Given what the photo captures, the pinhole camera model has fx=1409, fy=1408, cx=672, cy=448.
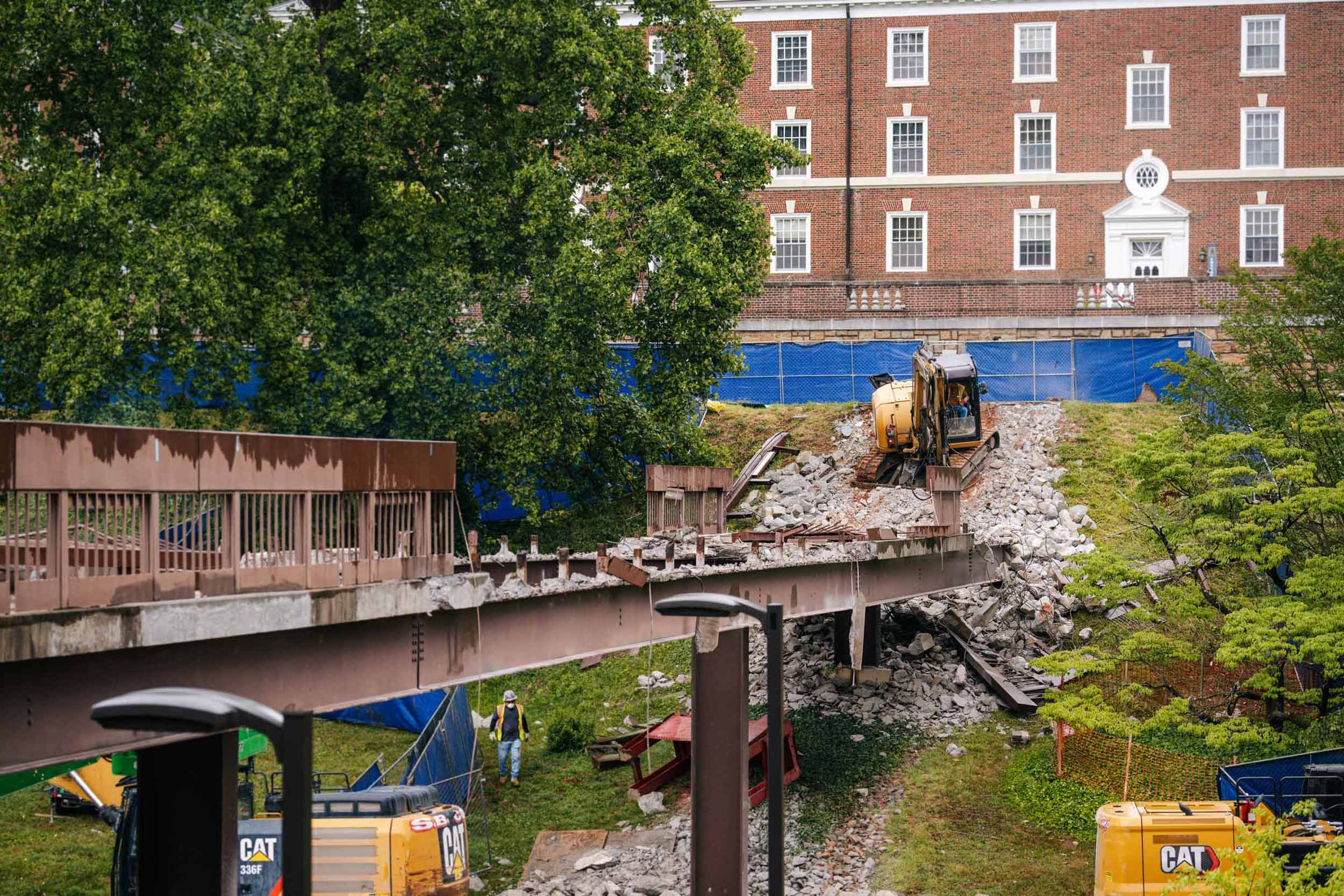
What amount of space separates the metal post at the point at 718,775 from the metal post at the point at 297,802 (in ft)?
27.0

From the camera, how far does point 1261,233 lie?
178 feet

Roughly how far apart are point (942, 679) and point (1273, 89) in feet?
121

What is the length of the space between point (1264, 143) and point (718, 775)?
47317 millimetres

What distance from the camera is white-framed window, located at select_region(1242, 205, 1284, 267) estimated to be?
178ft

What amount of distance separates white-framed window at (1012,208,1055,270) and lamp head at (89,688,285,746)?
51.1 m

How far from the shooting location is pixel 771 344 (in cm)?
4716

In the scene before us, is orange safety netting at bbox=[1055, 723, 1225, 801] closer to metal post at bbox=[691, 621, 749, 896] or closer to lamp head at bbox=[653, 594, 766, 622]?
metal post at bbox=[691, 621, 749, 896]

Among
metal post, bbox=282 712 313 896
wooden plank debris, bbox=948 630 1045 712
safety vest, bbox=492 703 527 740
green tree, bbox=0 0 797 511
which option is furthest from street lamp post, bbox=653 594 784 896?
green tree, bbox=0 0 797 511

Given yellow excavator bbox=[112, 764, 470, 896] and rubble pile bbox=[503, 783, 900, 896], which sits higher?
yellow excavator bbox=[112, 764, 470, 896]

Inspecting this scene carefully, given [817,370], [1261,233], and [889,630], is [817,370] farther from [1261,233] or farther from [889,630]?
[1261,233]

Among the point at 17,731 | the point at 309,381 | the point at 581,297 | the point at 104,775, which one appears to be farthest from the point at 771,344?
the point at 17,731

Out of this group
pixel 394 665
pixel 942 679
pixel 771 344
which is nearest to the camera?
pixel 394 665

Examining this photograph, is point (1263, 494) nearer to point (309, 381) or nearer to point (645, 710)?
point (645, 710)

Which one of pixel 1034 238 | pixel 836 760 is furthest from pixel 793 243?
pixel 836 760
